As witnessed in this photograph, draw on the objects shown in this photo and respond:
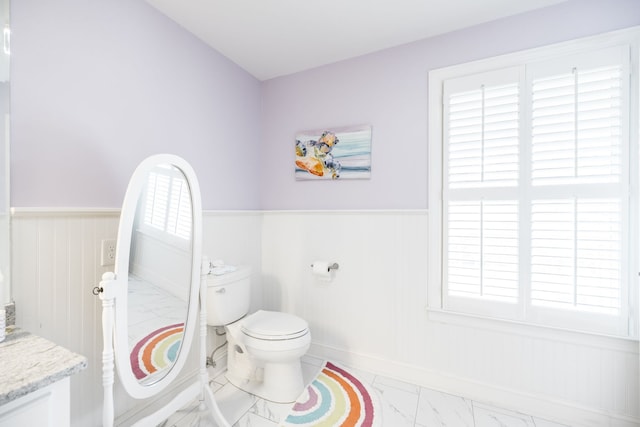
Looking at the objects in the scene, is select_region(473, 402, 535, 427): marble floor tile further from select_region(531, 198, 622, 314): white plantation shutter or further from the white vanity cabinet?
the white vanity cabinet

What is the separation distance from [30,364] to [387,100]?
88.6 inches

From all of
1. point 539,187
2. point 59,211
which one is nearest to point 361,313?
point 539,187

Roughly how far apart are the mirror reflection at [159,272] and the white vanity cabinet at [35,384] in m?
0.38

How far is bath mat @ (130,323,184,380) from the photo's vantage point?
137 centimetres

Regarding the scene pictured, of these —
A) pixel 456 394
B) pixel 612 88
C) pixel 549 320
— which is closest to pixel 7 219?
pixel 456 394

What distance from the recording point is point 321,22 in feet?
6.19

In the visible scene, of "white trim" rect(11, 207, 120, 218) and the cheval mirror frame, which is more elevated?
"white trim" rect(11, 207, 120, 218)

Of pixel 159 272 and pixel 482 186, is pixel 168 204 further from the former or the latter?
pixel 482 186

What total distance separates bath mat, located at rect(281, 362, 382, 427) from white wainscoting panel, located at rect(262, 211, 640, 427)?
0.23 meters

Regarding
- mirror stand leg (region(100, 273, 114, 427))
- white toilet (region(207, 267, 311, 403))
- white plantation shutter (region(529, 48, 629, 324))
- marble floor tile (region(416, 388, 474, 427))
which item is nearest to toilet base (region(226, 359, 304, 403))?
white toilet (region(207, 267, 311, 403))

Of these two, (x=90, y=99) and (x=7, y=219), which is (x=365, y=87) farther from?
(x=7, y=219)

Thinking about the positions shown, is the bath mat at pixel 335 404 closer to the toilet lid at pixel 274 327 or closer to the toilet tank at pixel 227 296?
the toilet lid at pixel 274 327

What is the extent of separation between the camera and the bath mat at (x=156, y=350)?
1.37 meters

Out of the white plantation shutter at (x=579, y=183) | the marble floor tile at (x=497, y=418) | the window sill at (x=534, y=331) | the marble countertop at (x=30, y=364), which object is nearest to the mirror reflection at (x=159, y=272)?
the marble countertop at (x=30, y=364)
